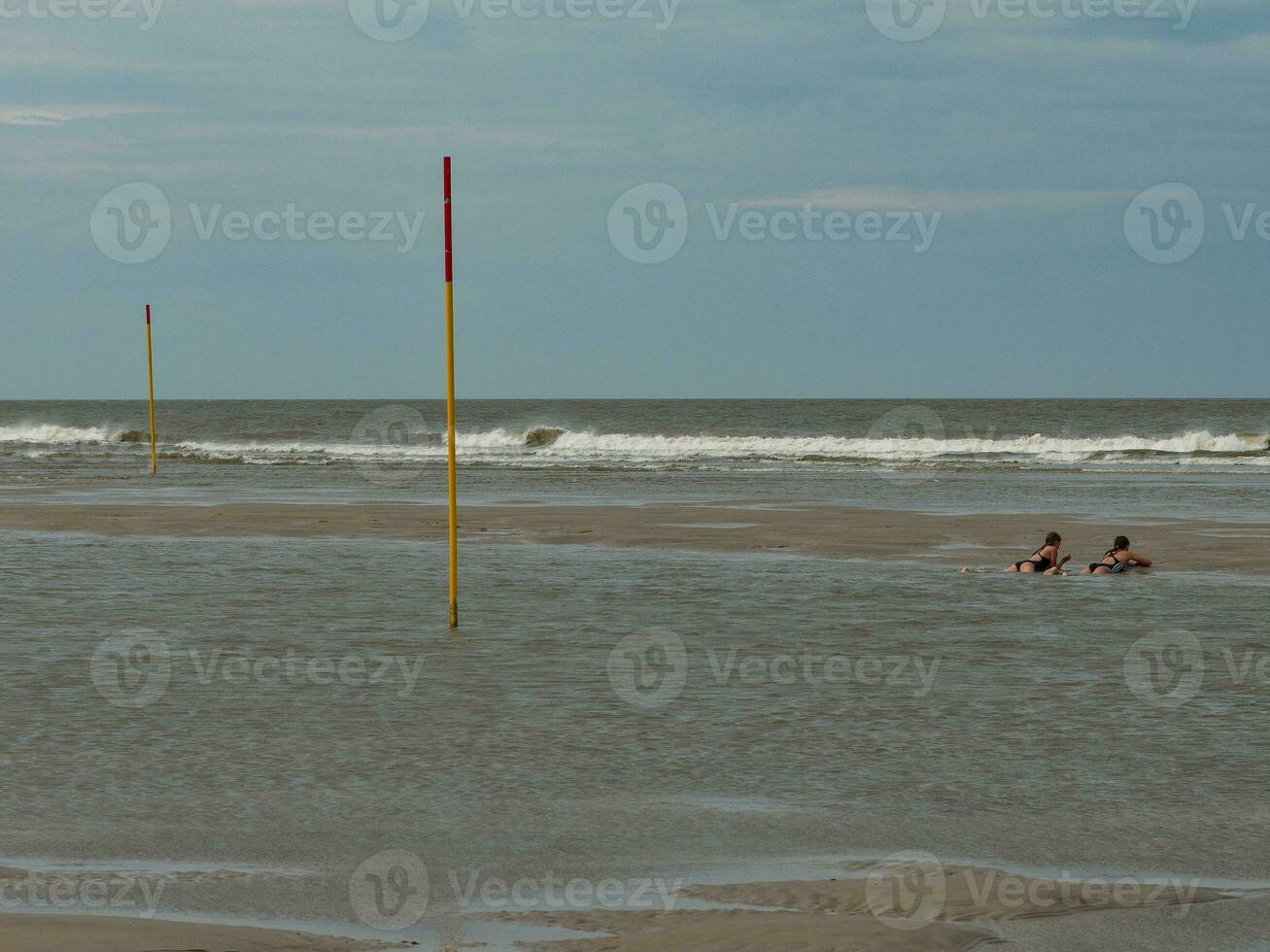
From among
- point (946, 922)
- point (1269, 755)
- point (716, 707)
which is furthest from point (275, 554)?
point (946, 922)

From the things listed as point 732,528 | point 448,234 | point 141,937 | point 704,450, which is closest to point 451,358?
point 448,234

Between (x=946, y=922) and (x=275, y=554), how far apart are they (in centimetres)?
1533

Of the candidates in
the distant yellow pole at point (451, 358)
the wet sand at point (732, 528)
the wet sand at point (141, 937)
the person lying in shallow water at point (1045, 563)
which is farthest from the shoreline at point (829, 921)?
the wet sand at point (732, 528)

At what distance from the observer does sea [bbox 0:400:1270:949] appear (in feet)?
19.5

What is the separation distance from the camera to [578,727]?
8.61 metres

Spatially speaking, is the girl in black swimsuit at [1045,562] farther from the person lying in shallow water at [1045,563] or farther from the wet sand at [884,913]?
the wet sand at [884,913]

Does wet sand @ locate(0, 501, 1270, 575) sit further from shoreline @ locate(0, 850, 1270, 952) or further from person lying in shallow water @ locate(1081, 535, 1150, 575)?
shoreline @ locate(0, 850, 1270, 952)

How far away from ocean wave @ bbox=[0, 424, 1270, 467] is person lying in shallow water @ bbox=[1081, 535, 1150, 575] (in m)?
29.2

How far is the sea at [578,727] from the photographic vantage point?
5953mm

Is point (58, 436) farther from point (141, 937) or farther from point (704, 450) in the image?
point (141, 937)

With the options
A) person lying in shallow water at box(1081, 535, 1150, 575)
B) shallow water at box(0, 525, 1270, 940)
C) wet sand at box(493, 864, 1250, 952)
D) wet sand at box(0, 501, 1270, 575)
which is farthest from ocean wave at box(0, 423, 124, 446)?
wet sand at box(493, 864, 1250, 952)

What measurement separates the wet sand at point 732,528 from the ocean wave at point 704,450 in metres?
20.8

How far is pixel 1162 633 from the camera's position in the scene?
1232 centimetres

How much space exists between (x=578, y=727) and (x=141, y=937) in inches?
156
